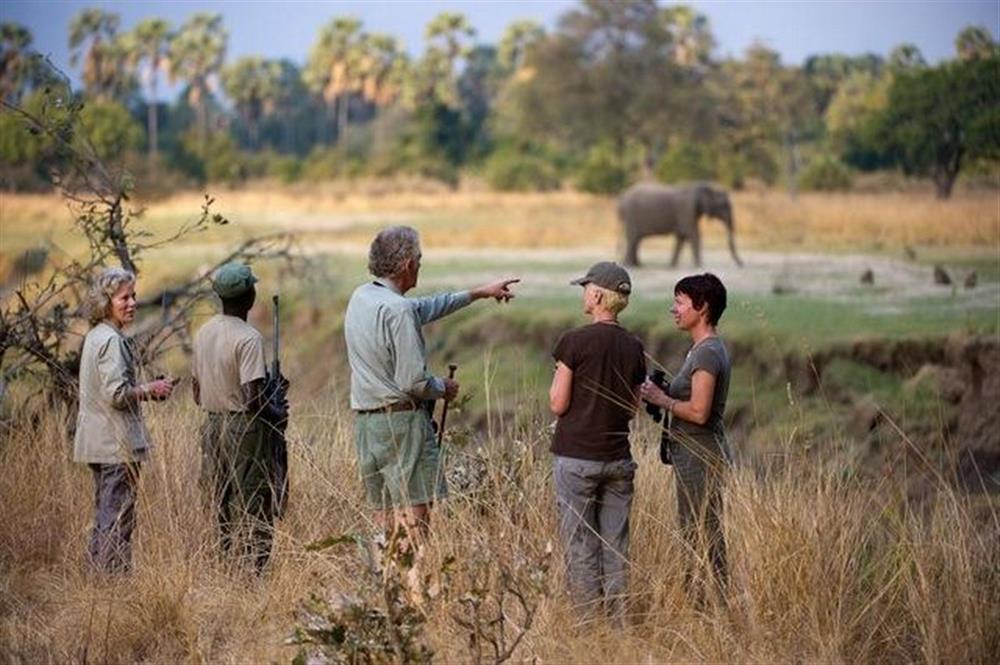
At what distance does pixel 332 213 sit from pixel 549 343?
26.7 meters

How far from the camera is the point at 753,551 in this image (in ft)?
22.6

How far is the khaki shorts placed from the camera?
23.0 feet

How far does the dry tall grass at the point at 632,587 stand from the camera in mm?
6477

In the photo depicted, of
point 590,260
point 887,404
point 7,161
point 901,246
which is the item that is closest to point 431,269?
point 590,260

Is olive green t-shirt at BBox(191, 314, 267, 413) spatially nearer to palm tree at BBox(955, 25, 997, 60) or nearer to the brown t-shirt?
the brown t-shirt

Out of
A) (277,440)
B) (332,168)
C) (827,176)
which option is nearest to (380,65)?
(332,168)

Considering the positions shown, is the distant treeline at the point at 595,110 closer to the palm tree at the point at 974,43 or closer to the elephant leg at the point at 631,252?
the palm tree at the point at 974,43

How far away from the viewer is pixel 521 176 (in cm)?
5391

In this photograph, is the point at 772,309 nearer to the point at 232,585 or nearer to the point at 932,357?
the point at 932,357

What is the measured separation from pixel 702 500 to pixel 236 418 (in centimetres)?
214

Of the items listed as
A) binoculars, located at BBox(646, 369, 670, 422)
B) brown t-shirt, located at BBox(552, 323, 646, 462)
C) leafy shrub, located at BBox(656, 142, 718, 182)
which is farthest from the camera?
leafy shrub, located at BBox(656, 142, 718, 182)

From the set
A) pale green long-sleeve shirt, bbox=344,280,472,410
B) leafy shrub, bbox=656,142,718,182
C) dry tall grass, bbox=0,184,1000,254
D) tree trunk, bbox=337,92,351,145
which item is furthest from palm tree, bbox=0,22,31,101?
pale green long-sleeve shirt, bbox=344,280,472,410

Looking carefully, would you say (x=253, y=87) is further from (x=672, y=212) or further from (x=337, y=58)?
(x=672, y=212)

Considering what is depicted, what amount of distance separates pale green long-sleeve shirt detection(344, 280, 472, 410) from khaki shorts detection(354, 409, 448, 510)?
0.09m
